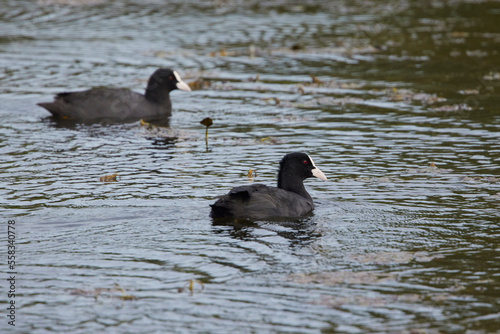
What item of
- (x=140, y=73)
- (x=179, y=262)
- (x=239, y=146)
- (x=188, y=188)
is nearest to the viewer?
(x=179, y=262)

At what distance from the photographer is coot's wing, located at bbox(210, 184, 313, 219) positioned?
1016 cm

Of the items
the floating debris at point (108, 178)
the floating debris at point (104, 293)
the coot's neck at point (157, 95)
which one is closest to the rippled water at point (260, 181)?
the floating debris at point (104, 293)

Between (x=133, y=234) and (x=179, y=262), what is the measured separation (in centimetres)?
123

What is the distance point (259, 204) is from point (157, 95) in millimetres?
8135

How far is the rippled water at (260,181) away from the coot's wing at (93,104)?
1.23ft

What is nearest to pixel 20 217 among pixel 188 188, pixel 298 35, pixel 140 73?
pixel 188 188

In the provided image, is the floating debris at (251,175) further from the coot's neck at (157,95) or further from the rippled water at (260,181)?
the coot's neck at (157,95)

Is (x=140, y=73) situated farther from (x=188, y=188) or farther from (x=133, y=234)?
(x=133, y=234)

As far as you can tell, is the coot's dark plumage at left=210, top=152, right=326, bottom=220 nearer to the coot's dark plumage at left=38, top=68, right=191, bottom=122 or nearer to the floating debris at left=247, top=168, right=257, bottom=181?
the floating debris at left=247, top=168, right=257, bottom=181

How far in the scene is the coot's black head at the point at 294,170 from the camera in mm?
11336

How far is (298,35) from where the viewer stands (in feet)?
86.3

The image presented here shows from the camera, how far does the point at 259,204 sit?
10.4 m

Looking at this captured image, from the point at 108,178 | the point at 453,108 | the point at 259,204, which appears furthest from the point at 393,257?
the point at 453,108

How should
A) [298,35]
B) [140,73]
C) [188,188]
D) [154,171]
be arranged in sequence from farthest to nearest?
[298,35] < [140,73] < [154,171] < [188,188]
